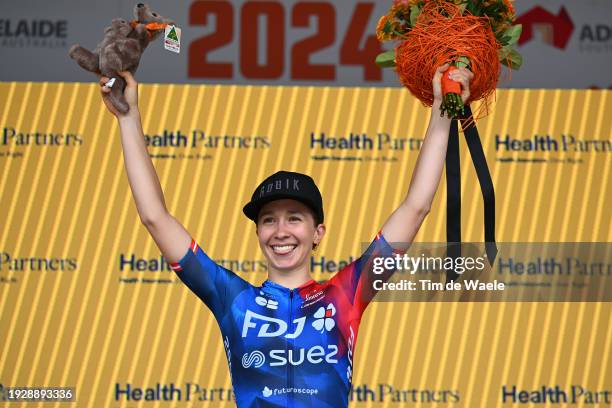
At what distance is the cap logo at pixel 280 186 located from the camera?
7.80 ft

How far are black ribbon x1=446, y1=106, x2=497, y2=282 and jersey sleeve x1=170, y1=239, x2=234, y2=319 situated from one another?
59cm

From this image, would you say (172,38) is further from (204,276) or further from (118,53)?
(204,276)

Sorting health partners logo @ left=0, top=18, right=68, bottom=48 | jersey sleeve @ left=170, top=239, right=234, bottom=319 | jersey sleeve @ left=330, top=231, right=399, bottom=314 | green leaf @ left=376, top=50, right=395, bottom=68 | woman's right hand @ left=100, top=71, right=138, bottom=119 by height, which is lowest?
jersey sleeve @ left=170, top=239, right=234, bottom=319

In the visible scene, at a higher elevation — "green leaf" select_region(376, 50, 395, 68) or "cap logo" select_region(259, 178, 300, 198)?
"green leaf" select_region(376, 50, 395, 68)

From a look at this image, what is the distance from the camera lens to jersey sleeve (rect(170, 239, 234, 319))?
91.6 inches

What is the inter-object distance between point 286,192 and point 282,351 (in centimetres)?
39

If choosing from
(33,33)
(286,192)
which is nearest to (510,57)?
(286,192)

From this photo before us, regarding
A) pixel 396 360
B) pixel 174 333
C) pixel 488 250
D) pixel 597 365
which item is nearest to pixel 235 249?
pixel 174 333

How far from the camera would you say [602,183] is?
4.18 meters

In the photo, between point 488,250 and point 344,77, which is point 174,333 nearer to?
point 344,77

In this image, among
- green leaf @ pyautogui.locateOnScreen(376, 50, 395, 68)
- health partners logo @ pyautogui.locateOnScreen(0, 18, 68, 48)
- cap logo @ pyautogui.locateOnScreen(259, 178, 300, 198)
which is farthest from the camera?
health partners logo @ pyautogui.locateOnScreen(0, 18, 68, 48)

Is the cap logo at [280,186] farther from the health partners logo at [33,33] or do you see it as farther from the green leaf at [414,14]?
the health partners logo at [33,33]

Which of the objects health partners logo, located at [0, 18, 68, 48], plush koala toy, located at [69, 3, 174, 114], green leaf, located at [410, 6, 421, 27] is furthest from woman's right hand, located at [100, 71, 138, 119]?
health partners logo, located at [0, 18, 68, 48]

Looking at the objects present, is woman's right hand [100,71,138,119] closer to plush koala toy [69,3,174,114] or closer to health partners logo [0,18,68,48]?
plush koala toy [69,3,174,114]
